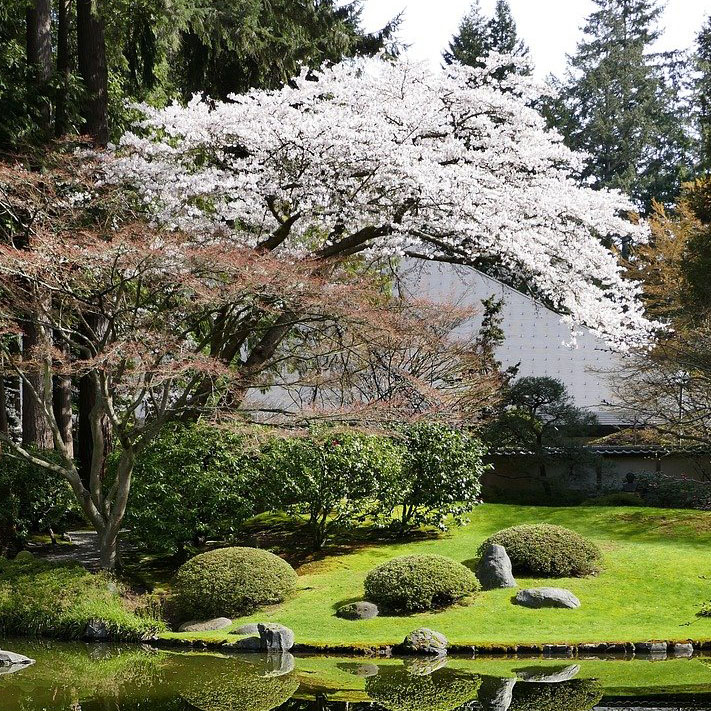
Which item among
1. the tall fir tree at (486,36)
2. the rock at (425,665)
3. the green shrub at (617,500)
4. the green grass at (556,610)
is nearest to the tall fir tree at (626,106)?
the tall fir tree at (486,36)

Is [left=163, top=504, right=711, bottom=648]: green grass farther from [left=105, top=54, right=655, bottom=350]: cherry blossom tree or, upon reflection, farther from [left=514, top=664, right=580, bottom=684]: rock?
[left=105, top=54, right=655, bottom=350]: cherry blossom tree

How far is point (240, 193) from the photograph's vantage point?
14.1 metres

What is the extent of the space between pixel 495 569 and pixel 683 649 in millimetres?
2779

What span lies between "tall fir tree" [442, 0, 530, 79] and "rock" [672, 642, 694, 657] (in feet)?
110

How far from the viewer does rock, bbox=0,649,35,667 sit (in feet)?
30.9

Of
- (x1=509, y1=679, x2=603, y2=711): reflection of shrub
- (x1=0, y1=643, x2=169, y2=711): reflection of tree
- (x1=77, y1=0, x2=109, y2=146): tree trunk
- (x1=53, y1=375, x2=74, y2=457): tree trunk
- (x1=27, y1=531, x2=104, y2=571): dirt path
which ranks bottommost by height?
(x1=0, y1=643, x2=169, y2=711): reflection of tree

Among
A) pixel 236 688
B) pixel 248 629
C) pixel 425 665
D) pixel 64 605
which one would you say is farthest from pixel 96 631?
pixel 425 665

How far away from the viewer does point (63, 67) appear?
17.2m

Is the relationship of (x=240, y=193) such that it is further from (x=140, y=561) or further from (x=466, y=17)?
(x=466, y=17)

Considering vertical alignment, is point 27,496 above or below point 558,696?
above

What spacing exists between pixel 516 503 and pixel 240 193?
30.1ft

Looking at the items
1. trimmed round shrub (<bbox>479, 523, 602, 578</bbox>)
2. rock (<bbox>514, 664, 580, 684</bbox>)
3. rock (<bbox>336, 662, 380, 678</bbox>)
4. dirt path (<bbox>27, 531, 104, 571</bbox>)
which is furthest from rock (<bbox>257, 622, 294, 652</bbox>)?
dirt path (<bbox>27, 531, 104, 571</bbox>)

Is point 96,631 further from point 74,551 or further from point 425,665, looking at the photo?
point 425,665

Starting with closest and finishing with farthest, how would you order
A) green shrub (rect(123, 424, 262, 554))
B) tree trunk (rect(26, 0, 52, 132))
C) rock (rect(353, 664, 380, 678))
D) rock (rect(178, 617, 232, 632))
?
rock (rect(353, 664, 380, 678)), rock (rect(178, 617, 232, 632)), green shrub (rect(123, 424, 262, 554)), tree trunk (rect(26, 0, 52, 132))
